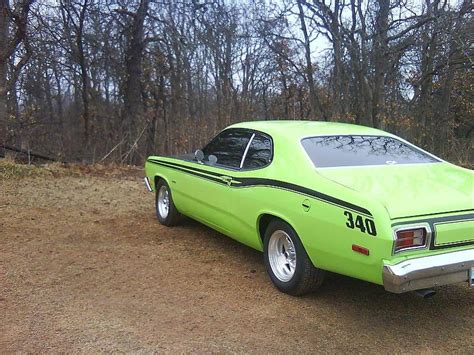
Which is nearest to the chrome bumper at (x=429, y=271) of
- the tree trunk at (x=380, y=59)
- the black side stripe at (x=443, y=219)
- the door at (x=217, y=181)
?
the black side stripe at (x=443, y=219)

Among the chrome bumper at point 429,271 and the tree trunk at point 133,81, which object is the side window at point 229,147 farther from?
the tree trunk at point 133,81

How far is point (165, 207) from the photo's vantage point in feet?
22.0

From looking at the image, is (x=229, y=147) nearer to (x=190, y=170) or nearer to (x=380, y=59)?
(x=190, y=170)

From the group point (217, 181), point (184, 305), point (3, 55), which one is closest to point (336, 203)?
point (184, 305)

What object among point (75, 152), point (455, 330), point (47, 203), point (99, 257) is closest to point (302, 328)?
point (455, 330)

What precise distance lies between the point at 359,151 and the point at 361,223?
138 cm

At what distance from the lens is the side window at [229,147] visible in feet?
16.6

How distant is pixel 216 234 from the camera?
625cm

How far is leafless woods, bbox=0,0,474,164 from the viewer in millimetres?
16688

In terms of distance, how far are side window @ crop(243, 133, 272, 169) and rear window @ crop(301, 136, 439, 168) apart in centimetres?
39

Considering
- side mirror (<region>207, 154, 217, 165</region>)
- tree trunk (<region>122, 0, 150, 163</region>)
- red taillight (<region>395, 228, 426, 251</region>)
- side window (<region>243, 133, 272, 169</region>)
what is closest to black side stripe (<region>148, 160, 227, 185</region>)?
side mirror (<region>207, 154, 217, 165</region>)

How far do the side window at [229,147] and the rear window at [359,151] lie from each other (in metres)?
0.84

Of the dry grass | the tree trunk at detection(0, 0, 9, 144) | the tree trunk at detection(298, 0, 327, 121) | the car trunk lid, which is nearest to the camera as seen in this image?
the car trunk lid

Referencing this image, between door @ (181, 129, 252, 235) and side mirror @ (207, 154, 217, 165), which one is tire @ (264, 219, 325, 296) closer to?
door @ (181, 129, 252, 235)
